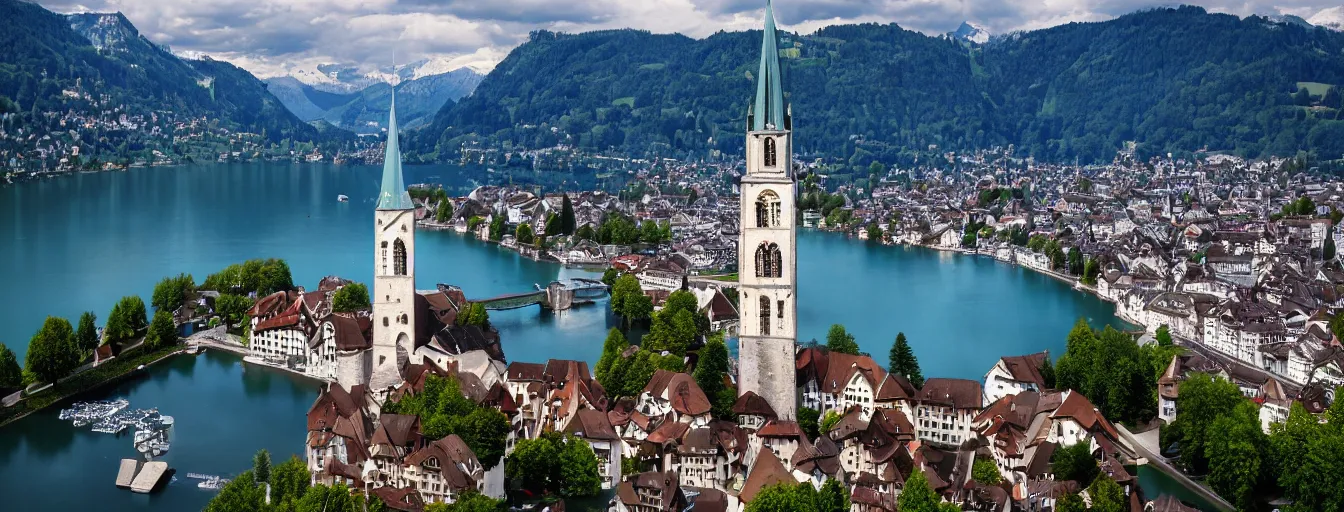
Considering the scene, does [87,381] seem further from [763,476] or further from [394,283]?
[763,476]

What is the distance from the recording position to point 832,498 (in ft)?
38.7

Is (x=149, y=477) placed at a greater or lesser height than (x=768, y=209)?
lesser

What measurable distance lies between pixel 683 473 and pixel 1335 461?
6314 mm

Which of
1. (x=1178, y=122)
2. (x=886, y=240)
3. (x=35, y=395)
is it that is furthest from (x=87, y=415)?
(x=1178, y=122)

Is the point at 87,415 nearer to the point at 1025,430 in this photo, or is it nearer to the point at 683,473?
the point at 683,473

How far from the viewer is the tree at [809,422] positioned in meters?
14.7

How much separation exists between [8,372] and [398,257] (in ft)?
18.8

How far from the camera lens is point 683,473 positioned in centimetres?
1340

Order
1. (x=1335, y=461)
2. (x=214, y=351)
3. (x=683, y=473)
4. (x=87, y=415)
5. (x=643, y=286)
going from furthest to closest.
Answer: (x=643, y=286), (x=214, y=351), (x=87, y=415), (x=683, y=473), (x=1335, y=461)

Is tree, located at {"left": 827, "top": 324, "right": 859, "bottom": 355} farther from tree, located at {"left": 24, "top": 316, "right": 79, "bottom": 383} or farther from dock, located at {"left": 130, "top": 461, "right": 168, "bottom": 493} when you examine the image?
tree, located at {"left": 24, "top": 316, "right": 79, "bottom": 383}

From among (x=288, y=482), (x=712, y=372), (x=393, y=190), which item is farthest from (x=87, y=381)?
(x=712, y=372)

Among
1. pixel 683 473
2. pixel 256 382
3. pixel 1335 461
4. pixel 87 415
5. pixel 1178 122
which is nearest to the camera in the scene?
pixel 1335 461

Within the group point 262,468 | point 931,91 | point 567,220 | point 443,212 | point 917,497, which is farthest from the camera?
point 931,91

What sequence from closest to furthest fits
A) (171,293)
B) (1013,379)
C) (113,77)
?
1. (1013,379)
2. (171,293)
3. (113,77)
